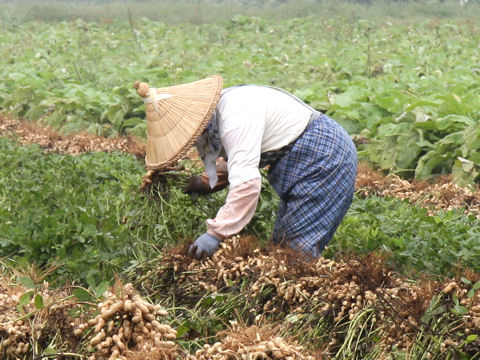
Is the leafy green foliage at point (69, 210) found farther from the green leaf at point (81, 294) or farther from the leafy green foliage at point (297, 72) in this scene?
the leafy green foliage at point (297, 72)

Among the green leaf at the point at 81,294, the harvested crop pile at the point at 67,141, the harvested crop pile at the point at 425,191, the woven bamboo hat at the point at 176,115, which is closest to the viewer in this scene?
the green leaf at the point at 81,294

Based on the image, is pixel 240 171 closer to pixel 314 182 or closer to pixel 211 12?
pixel 314 182

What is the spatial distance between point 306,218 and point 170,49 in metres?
11.4

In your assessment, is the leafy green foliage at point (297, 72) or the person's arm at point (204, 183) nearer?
the person's arm at point (204, 183)

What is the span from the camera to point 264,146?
3561 millimetres

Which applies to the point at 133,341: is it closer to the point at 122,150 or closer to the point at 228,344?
the point at 228,344

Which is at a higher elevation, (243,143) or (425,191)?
(243,143)

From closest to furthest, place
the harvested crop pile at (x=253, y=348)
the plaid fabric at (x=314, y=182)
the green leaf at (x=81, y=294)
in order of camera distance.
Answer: the harvested crop pile at (x=253, y=348) → the green leaf at (x=81, y=294) → the plaid fabric at (x=314, y=182)

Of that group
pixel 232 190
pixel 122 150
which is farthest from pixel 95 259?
pixel 122 150

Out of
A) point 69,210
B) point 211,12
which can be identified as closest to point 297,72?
point 69,210

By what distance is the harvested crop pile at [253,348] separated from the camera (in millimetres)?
2260

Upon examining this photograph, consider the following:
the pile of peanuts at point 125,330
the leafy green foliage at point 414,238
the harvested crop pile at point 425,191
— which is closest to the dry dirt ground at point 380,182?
the harvested crop pile at point 425,191

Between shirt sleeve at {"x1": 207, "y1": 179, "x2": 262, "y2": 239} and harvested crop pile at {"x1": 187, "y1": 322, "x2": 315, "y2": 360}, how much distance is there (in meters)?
0.86

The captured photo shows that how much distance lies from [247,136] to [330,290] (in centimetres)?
79
